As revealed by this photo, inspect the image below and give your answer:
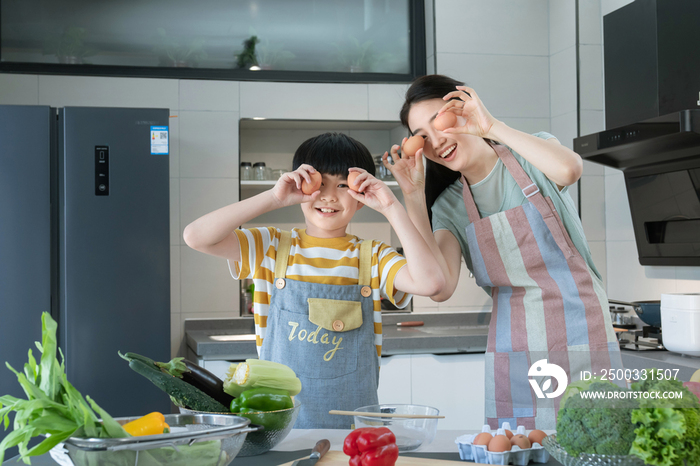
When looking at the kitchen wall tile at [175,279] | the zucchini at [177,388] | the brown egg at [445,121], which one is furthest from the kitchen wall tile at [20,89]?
the zucchini at [177,388]

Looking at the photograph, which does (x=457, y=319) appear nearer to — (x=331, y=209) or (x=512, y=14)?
(x=512, y=14)

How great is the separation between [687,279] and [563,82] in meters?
0.87

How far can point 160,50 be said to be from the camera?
273 cm

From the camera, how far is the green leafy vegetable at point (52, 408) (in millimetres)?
570

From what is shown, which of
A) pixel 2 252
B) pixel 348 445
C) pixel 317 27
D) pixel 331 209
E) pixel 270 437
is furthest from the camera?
pixel 317 27

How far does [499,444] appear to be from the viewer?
79 centimetres

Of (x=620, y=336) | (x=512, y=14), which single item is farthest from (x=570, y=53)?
(x=620, y=336)

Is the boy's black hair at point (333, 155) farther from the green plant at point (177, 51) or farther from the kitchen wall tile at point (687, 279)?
the green plant at point (177, 51)

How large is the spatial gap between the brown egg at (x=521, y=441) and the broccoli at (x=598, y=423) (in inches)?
7.2

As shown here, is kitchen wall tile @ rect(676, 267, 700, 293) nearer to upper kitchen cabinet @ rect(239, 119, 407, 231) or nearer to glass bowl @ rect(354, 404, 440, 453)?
upper kitchen cabinet @ rect(239, 119, 407, 231)

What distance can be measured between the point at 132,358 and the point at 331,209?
564 millimetres

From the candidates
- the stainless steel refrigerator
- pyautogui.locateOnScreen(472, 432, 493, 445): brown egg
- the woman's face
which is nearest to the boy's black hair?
the woman's face

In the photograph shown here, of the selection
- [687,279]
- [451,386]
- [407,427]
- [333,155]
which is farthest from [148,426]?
[687,279]

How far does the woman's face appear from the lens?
1265mm
